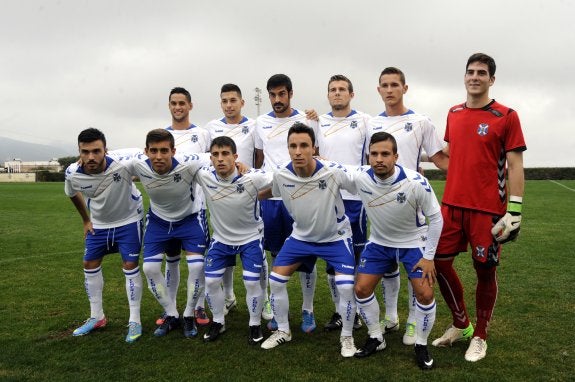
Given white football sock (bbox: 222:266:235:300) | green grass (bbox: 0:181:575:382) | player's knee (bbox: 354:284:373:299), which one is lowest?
green grass (bbox: 0:181:575:382)

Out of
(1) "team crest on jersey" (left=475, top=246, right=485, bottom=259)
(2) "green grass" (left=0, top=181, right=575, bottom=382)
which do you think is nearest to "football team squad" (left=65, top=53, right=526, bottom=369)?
(1) "team crest on jersey" (left=475, top=246, right=485, bottom=259)

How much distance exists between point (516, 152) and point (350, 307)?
2.24 meters

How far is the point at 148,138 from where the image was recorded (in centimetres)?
516

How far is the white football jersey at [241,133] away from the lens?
6.18 m

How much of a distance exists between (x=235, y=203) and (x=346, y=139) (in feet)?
5.06

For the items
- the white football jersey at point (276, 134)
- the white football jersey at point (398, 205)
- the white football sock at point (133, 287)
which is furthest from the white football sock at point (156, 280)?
the white football jersey at point (398, 205)

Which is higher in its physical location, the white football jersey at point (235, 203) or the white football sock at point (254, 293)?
the white football jersey at point (235, 203)

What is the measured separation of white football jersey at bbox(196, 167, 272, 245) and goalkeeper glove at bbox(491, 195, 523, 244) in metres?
2.44

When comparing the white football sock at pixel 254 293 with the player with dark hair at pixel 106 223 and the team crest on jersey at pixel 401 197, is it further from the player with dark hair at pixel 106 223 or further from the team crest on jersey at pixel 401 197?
the team crest on jersey at pixel 401 197

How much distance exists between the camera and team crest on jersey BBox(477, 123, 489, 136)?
4.54 m

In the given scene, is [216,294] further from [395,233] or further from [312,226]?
[395,233]

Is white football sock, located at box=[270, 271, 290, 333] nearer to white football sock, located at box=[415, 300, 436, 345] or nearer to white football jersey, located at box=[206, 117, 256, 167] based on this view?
white football sock, located at box=[415, 300, 436, 345]

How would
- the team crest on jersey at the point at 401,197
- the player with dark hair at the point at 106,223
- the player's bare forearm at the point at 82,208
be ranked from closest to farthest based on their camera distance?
the team crest on jersey at the point at 401,197
the player with dark hair at the point at 106,223
the player's bare forearm at the point at 82,208

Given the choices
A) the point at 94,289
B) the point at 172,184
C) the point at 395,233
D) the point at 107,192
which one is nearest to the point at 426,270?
the point at 395,233
